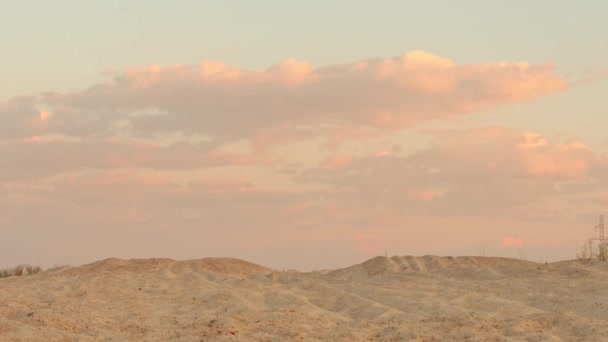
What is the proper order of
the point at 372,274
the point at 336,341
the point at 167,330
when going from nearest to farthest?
the point at 336,341 < the point at 167,330 < the point at 372,274

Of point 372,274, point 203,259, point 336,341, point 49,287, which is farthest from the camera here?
point 203,259

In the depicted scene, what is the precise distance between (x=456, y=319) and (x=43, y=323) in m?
4.74

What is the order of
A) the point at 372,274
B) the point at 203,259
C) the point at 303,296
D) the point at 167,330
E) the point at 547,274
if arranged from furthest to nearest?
1. the point at 203,259
2. the point at 372,274
3. the point at 547,274
4. the point at 303,296
5. the point at 167,330

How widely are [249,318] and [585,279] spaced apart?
657cm

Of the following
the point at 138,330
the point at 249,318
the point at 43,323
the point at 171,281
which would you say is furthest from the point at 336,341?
the point at 171,281

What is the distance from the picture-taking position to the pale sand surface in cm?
935

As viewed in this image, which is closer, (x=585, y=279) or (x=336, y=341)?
(x=336, y=341)

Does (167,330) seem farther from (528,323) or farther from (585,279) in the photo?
(585,279)

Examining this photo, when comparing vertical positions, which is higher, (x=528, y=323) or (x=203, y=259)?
(x=203, y=259)

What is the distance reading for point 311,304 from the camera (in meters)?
11.6

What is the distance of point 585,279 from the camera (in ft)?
46.3

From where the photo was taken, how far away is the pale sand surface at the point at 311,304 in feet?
30.7

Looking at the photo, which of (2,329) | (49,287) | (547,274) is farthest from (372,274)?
(2,329)

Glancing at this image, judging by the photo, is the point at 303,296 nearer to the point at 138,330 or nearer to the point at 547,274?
the point at 138,330
